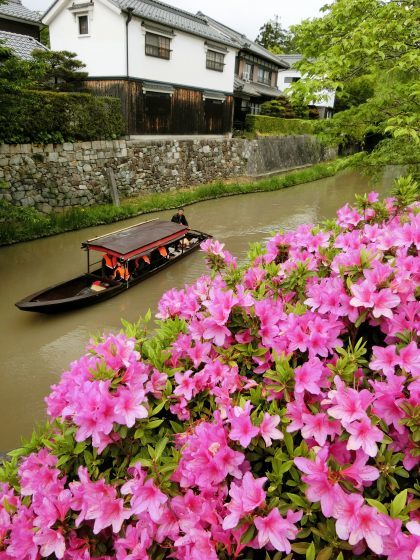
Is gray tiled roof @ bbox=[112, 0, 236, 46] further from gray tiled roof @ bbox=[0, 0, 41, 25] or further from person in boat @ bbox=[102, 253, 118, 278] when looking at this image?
person in boat @ bbox=[102, 253, 118, 278]

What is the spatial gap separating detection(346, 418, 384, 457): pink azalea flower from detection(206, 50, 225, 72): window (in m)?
24.9

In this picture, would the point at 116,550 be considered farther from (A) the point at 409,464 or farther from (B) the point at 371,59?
(B) the point at 371,59

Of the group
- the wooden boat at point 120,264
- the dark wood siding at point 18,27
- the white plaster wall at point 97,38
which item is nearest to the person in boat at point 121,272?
the wooden boat at point 120,264

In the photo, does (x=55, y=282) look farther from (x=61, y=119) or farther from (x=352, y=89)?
(x=352, y=89)

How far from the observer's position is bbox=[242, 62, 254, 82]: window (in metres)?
33.2

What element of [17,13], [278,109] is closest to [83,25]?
[17,13]

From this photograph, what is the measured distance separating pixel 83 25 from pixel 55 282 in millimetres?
14307

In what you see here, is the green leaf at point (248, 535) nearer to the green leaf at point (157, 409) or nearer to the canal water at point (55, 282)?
the green leaf at point (157, 409)

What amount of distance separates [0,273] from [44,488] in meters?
11.4

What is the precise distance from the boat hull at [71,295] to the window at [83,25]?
14.2 m

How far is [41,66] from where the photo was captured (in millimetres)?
9766

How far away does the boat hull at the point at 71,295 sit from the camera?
8977 mm

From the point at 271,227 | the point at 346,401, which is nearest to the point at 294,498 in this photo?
the point at 346,401

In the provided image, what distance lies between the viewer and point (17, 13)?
71.4 ft
